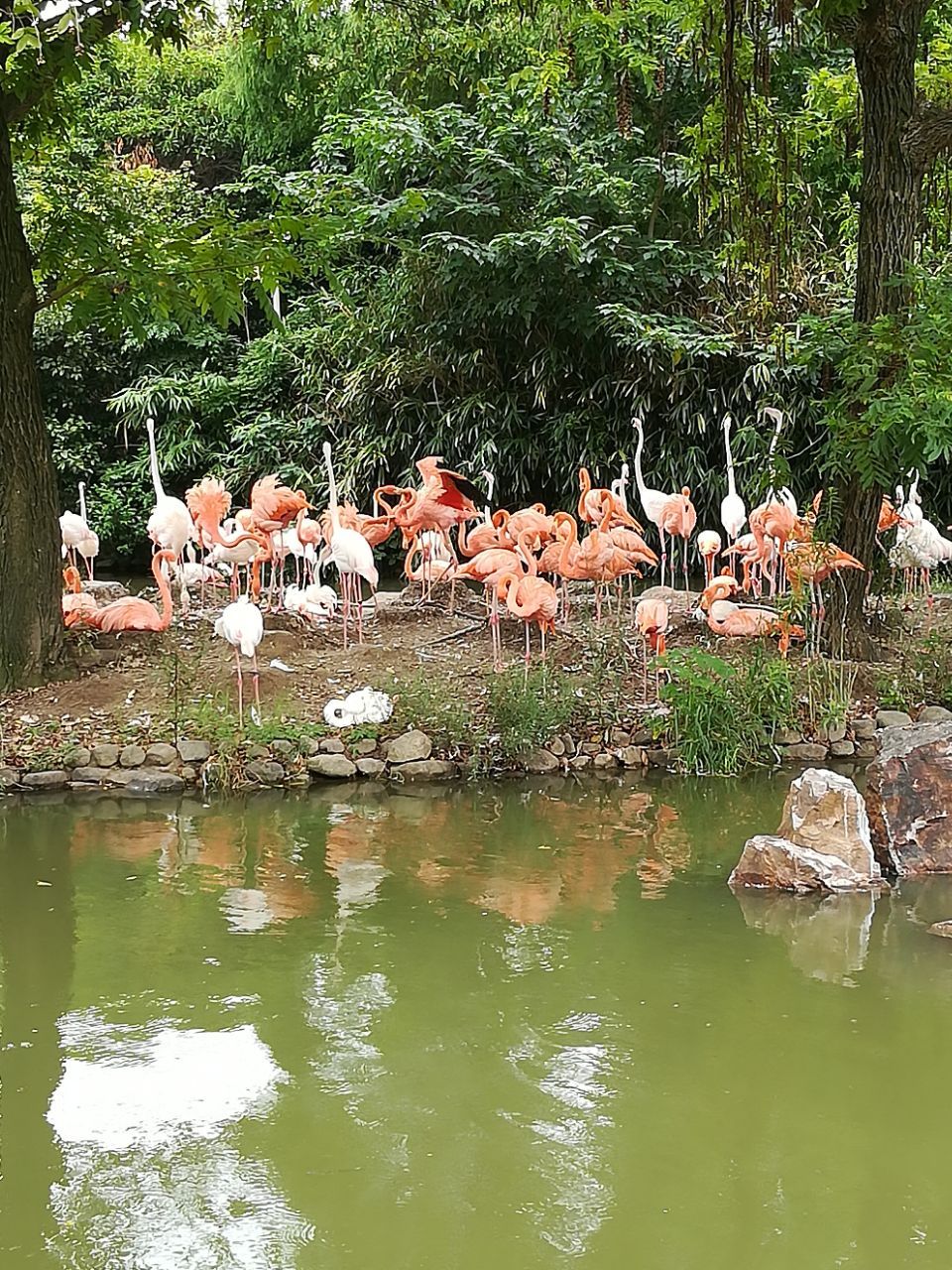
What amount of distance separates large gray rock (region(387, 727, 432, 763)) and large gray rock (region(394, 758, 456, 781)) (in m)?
0.03

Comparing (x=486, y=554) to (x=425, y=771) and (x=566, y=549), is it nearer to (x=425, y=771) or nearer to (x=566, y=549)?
(x=566, y=549)

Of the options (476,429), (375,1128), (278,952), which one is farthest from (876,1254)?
(476,429)

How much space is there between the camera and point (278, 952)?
4668mm

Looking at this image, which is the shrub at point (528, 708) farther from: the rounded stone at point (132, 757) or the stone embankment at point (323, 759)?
the rounded stone at point (132, 757)

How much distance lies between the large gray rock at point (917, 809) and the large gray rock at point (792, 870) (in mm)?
236

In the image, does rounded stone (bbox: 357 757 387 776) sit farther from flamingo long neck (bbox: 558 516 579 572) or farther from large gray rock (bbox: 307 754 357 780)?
flamingo long neck (bbox: 558 516 579 572)

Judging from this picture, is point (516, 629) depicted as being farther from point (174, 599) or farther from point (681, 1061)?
point (681, 1061)

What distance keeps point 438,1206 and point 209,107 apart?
1692cm

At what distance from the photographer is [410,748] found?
7043 mm

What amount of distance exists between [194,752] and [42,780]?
2.42ft

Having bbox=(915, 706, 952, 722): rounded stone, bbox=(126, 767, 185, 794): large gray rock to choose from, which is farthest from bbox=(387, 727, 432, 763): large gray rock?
bbox=(915, 706, 952, 722): rounded stone

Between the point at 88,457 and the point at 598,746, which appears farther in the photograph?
the point at 88,457

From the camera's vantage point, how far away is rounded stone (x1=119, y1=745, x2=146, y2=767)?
6.89m

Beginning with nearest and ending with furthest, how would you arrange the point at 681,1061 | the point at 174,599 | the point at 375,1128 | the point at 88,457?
the point at 375,1128, the point at 681,1061, the point at 174,599, the point at 88,457
